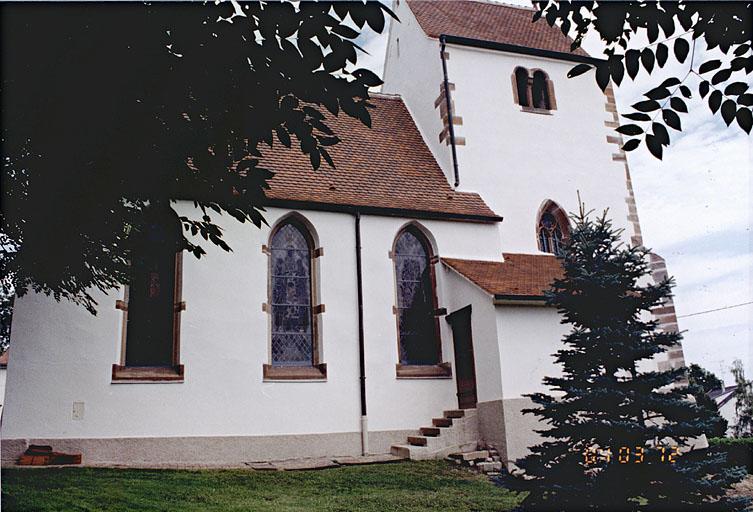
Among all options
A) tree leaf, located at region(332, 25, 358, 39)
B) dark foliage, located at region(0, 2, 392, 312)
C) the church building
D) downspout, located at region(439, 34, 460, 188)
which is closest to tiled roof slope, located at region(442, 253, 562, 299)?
the church building

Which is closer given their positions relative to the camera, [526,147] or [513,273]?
[513,273]

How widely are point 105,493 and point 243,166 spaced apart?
4.92 metres

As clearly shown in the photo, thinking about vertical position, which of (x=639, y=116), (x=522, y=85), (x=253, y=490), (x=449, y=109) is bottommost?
(x=253, y=490)

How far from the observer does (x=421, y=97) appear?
684 inches

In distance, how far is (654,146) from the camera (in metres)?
4.32

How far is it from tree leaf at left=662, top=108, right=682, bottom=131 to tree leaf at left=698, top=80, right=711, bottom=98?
1.31 ft

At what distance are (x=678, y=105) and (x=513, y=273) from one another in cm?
951

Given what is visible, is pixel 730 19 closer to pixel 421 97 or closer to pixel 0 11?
pixel 0 11

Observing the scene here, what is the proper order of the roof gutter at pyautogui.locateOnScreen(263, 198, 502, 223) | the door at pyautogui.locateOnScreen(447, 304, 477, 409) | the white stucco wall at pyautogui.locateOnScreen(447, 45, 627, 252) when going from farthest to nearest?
the white stucco wall at pyautogui.locateOnScreen(447, 45, 627, 252) → the roof gutter at pyautogui.locateOnScreen(263, 198, 502, 223) → the door at pyautogui.locateOnScreen(447, 304, 477, 409)

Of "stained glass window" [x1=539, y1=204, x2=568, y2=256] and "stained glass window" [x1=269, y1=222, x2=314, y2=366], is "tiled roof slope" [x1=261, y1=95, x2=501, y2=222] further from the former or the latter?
"stained glass window" [x1=539, y1=204, x2=568, y2=256]

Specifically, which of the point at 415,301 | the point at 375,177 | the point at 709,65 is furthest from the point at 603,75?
the point at 375,177

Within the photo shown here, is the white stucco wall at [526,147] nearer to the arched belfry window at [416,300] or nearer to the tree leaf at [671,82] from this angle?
the arched belfry window at [416,300]

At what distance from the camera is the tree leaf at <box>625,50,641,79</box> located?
439 cm

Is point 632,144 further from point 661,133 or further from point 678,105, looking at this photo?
point 678,105
